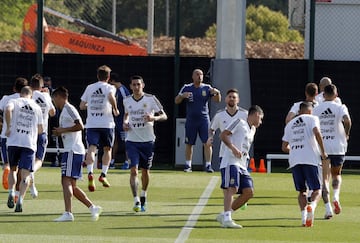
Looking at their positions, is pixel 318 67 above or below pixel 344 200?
above

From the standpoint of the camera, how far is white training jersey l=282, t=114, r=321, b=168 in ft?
55.9

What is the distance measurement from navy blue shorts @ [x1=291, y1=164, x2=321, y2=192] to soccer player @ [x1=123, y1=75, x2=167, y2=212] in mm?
2540

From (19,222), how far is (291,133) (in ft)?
13.2

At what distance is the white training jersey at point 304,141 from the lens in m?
17.0

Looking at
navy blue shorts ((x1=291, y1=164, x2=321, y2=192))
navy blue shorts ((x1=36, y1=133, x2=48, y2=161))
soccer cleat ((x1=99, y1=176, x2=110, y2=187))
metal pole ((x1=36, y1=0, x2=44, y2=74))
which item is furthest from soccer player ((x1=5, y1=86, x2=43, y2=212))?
metal pole ((x1=36, y1=0, x2=44, y2=74))

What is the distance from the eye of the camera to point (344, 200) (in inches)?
820

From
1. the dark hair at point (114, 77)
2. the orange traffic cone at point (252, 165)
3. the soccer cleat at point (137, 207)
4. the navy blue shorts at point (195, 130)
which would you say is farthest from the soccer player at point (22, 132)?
the orange traffic cone at point (252, 165)

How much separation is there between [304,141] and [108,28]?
40.3m

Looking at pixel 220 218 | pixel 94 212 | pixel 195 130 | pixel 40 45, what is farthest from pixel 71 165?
pixel 40 45

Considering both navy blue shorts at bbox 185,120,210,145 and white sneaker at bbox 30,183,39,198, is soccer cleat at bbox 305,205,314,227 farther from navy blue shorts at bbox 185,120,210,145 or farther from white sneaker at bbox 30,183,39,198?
navy blue shorts at bbox 185,120,210,145

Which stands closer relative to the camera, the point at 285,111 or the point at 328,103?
the point at 328,103

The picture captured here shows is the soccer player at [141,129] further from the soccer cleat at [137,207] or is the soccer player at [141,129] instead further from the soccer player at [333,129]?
the soccer player at [333,129]

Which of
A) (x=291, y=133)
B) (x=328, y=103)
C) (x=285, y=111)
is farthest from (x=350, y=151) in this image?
(x=291, y=133)

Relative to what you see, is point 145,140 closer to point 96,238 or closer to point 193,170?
point 96,238
